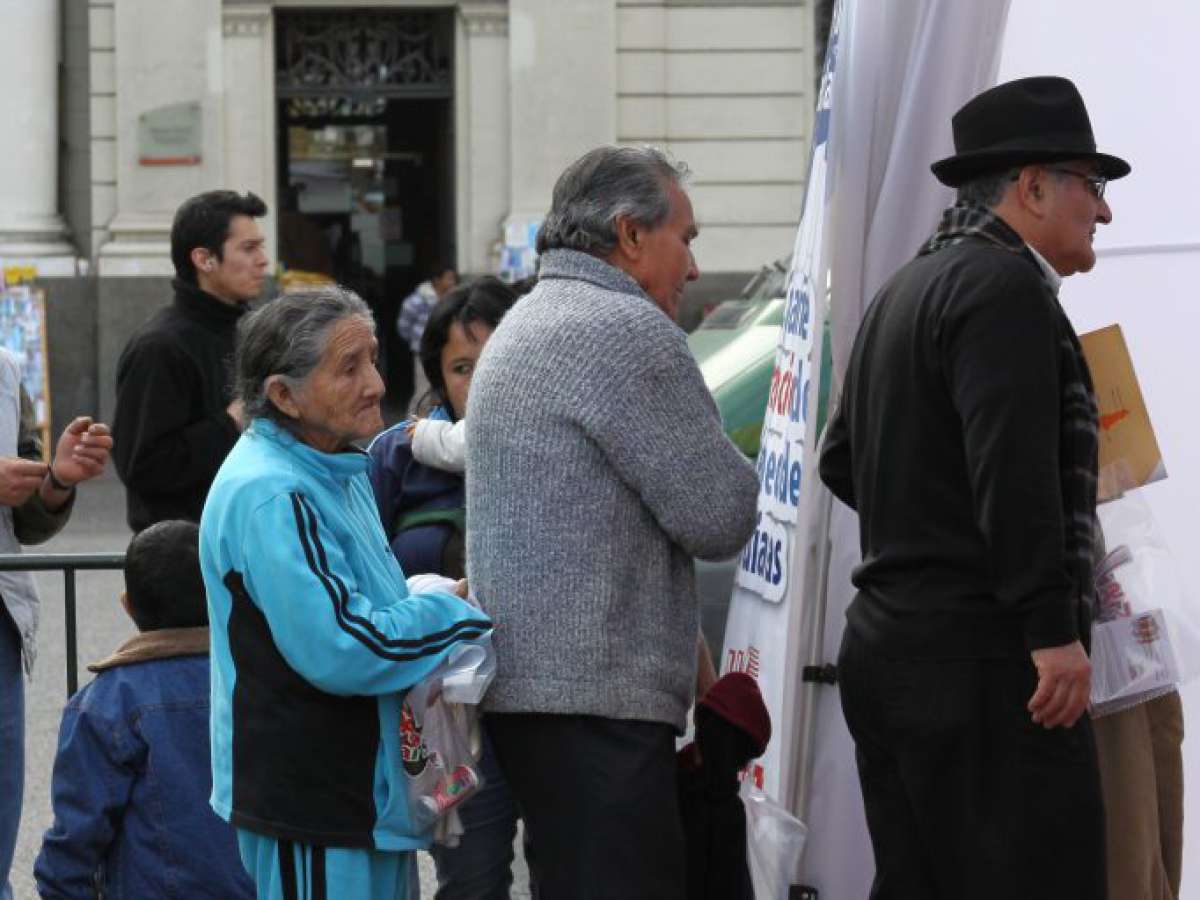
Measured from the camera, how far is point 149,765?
13.4ft

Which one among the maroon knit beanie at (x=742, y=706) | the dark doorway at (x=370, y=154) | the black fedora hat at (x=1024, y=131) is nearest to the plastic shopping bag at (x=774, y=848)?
the maroon knit beanie at (x=742, y=706)

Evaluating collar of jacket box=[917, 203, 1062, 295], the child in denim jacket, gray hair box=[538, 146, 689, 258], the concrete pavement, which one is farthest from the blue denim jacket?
the concrete pavement

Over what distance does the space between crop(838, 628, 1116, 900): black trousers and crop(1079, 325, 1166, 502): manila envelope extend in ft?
1.93

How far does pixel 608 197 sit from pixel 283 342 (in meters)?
0.61

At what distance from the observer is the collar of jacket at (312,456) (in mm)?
3666

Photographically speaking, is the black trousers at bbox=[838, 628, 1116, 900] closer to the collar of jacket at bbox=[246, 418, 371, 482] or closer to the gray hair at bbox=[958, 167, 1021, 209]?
the gray hair at bbox=[958, 167, 1021, 209]

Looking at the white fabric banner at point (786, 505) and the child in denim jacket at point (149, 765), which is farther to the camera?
the white fabric banner at point (786, 505)

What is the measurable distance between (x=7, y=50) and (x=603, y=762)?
16047 mm

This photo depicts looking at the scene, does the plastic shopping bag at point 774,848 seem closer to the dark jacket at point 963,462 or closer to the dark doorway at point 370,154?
the dark jacket at point 963,462

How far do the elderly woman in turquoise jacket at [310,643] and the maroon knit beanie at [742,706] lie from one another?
20.3 inches

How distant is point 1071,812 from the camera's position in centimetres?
356

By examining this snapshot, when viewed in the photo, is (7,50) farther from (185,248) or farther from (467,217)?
(185,248)

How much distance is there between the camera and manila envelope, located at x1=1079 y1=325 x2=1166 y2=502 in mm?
4004

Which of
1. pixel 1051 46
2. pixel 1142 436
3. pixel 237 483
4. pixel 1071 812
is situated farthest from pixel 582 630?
pixel 1051 46
